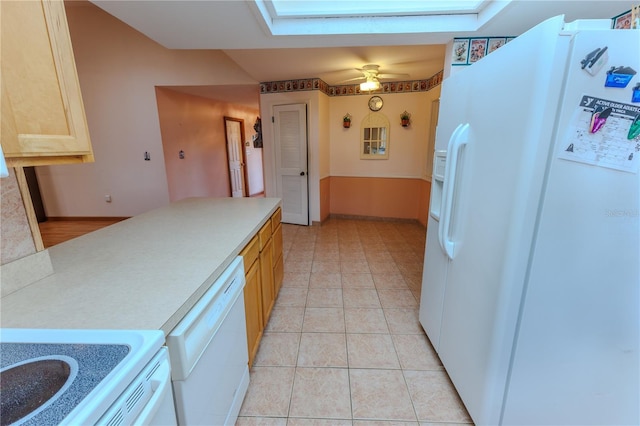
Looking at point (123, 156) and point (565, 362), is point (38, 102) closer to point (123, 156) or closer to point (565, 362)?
point (565, 362)

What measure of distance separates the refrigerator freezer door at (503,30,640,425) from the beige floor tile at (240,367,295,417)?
1096 millimetres

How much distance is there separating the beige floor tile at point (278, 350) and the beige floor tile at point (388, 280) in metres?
1.08

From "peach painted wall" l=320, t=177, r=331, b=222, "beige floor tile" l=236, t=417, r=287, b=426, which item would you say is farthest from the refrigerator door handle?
"peach painted wall" l=320, t=177, r=331, b=222

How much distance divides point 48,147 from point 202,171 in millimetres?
4968

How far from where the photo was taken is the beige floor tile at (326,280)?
107 inches

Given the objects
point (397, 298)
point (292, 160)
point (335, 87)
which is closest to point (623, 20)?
point (397, 298)

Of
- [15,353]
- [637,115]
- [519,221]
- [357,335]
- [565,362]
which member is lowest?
[357,335]

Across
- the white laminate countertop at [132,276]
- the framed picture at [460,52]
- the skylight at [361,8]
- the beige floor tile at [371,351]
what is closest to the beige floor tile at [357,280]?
the beige floor tile at [371,351]

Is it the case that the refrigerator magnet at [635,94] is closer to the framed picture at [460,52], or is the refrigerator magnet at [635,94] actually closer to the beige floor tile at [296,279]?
the framed picture at [460,52]

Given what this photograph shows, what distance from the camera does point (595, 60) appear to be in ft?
2.84

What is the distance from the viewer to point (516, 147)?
1.01 m

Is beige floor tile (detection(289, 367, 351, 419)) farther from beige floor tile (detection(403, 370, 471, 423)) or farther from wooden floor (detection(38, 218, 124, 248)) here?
wooden floor (detection(38, 218, 124, 248))

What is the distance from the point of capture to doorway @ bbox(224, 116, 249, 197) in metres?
6.38

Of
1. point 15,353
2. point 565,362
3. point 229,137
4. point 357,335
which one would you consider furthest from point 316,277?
point 229,137
